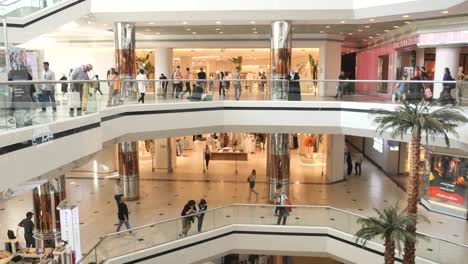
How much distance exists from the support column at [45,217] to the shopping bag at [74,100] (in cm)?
445

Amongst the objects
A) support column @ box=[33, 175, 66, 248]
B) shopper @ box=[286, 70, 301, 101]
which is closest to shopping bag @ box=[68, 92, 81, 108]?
support column @ box=[33, 175, 66, 248]

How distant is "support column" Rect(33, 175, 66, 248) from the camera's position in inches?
548

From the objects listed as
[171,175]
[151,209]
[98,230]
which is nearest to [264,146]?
[171,175]

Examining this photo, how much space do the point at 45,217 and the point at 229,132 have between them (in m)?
7.23

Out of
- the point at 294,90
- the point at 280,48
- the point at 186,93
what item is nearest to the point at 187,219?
the point at 186,93

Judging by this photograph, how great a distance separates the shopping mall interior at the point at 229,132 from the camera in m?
11.3

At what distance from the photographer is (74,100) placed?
424 inches

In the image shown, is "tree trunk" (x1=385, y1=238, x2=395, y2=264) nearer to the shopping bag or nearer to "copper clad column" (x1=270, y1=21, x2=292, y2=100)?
"copper clad column" (x1=270, y1=21, x2=292, y2=100)

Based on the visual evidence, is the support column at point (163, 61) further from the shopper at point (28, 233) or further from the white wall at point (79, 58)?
the shopper at point (28, 233)

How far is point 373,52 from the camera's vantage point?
2888cm

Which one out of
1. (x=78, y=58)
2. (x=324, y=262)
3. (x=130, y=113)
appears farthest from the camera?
(x=78, y=58)

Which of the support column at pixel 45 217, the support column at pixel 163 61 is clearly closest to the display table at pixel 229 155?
the support column at pixel 163 61

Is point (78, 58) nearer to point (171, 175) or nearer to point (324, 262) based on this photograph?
point (171, 175)

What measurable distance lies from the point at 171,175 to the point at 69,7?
11.7 meters
